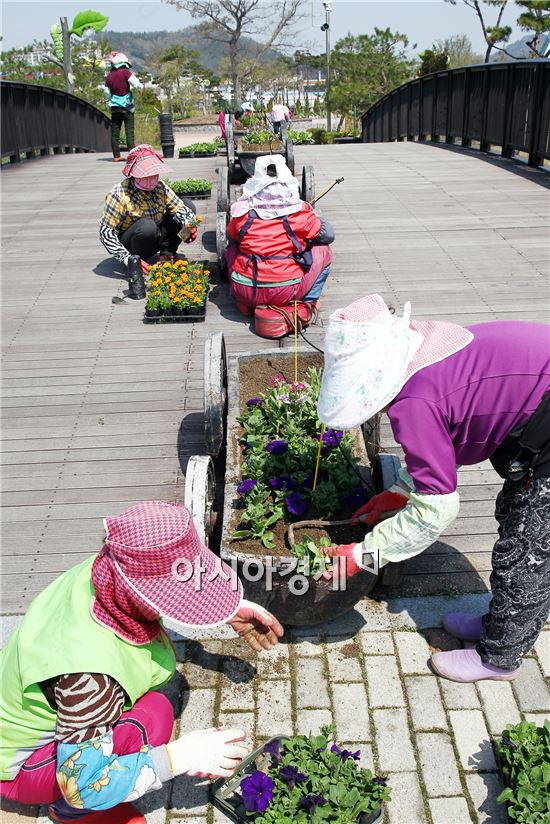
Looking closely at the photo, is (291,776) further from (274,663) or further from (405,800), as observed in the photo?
(274,663)

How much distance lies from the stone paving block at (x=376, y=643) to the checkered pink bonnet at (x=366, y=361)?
3.67ft

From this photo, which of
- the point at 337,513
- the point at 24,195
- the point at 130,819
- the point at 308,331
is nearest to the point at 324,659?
the point at 337,513

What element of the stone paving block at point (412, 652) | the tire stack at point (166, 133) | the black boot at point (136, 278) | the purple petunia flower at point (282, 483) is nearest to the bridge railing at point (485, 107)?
the tire stack at point (166, 133)

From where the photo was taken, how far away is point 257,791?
216 centimetres

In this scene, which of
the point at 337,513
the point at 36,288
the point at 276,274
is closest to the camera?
the point at 337,513

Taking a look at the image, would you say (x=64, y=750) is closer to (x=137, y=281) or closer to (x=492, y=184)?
(x=137, y=281)

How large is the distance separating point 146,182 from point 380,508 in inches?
165

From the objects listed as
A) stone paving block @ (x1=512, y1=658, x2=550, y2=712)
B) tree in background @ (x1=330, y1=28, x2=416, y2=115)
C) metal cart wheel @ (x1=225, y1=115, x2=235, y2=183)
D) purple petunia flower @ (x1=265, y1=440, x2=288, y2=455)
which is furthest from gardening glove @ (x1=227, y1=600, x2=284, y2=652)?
tree in background @ (x1=330, y1=28, x2=416, y2=115)

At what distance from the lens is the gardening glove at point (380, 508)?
2.96 meters

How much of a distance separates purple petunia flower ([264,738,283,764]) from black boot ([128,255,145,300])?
468 cm

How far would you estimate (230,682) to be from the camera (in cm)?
296

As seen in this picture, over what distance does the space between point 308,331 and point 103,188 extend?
225 inches

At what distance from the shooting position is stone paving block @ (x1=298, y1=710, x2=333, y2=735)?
9.01 feet

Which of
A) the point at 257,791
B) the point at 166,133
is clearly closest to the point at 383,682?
the point at 257,791
